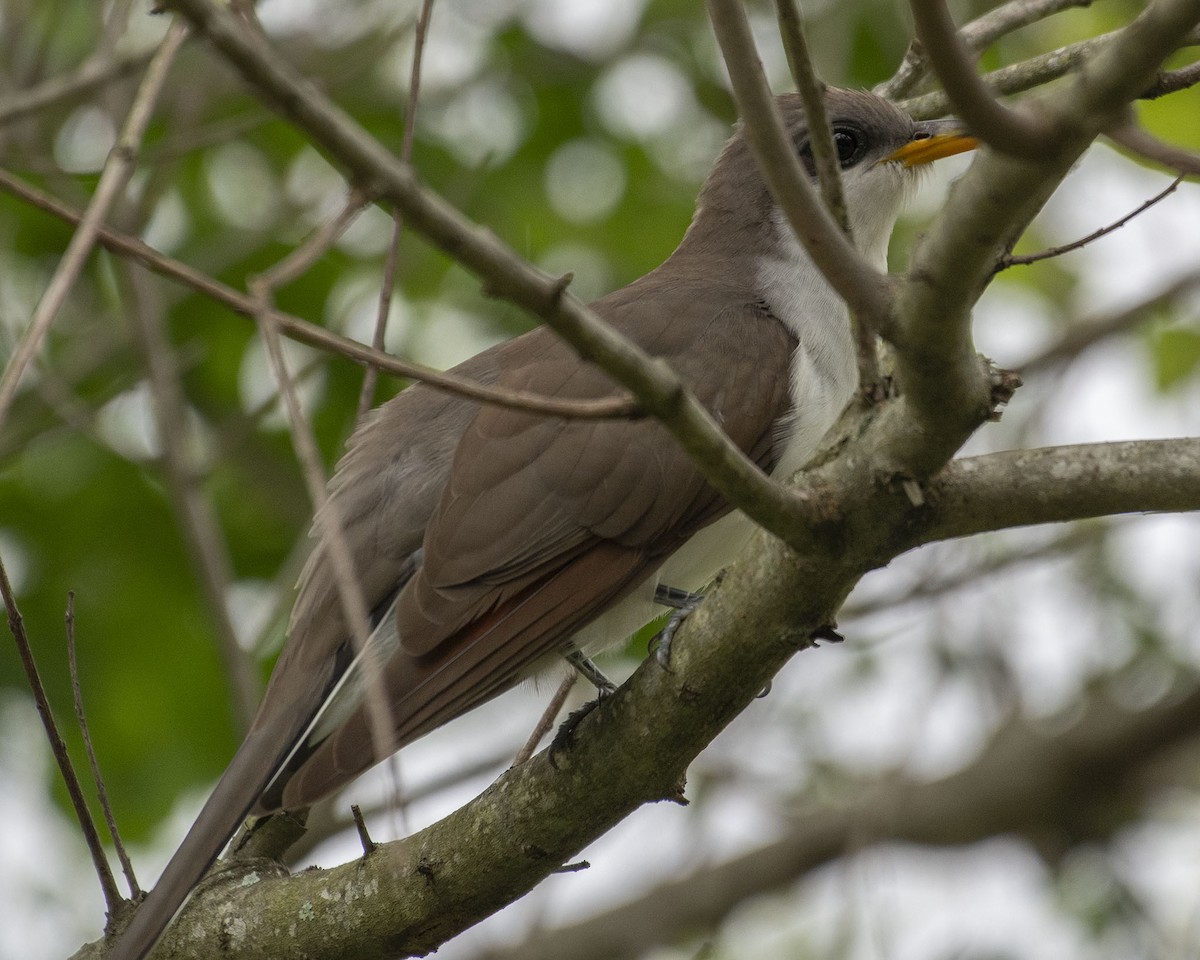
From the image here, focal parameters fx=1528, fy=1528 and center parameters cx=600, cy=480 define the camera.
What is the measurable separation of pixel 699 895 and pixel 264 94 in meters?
4.46

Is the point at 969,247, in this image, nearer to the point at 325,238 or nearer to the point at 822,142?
the point at 822,142

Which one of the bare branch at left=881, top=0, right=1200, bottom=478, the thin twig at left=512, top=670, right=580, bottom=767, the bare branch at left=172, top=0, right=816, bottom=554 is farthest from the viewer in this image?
the thin twig at left=512, top=670, right=580, bottom=767

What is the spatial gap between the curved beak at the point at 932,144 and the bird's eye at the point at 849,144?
9 centimetres

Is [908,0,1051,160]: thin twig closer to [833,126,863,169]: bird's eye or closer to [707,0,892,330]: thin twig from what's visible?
[707,0,892,330]: thin twig

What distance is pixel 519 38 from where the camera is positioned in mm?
5836

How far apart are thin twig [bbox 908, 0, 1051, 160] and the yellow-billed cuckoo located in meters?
1.51

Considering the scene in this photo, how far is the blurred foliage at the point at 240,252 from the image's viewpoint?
16.2ft

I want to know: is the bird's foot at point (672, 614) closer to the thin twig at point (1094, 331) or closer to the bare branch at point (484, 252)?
the bare branch at point (484, 252)

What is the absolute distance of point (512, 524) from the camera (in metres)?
3.52

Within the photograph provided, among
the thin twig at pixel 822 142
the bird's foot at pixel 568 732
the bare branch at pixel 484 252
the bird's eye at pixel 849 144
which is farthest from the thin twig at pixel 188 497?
the bare branch at pixel 484 252

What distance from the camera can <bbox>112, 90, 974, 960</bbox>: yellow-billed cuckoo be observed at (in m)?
3.27

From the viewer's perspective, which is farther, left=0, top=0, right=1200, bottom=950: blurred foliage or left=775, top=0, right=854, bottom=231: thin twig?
left=0, top=0, right=1200, bottom=950: blurred foliage

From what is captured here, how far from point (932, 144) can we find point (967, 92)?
2.98 metres

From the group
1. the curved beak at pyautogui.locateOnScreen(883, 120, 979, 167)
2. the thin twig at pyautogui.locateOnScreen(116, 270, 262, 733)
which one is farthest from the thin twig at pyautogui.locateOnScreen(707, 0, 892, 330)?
the thin twig at pyautogui.locateOnScreen(116, 270, 262, 733)
